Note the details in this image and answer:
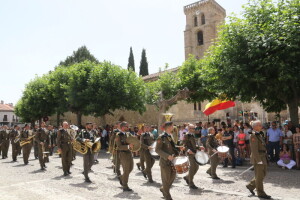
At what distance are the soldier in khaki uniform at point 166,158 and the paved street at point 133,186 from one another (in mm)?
908

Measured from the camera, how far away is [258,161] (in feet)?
22.8

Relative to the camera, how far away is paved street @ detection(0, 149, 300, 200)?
7402 mm

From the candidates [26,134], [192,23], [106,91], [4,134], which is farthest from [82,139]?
[192,23]

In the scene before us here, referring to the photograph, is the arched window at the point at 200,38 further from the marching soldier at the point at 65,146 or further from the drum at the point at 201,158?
the drum at the point at 201,158

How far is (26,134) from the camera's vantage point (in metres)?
14.7

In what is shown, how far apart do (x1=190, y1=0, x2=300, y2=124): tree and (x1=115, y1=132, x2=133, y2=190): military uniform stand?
20.4ft

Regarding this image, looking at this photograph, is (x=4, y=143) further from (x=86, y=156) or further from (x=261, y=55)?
(x=261, y=55)

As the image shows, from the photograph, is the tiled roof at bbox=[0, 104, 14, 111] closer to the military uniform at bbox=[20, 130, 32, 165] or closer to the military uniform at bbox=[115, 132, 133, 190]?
the military uniform at bbox=[20, 130, 32, 165]

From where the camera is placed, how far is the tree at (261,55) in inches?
450

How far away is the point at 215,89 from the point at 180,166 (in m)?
8.76

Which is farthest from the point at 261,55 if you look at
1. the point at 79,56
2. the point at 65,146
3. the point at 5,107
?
the point at 5,107

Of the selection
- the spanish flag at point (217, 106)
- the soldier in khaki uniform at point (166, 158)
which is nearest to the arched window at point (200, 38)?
the spanish flag at point (217, 106)

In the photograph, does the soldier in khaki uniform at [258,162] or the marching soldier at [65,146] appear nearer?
the soldier in khaki uniform at [258,162]

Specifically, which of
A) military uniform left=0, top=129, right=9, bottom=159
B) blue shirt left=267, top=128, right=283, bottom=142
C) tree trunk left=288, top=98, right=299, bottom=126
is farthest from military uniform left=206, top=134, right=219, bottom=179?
military uniform left=0, top=129, right=9, bottom=159
